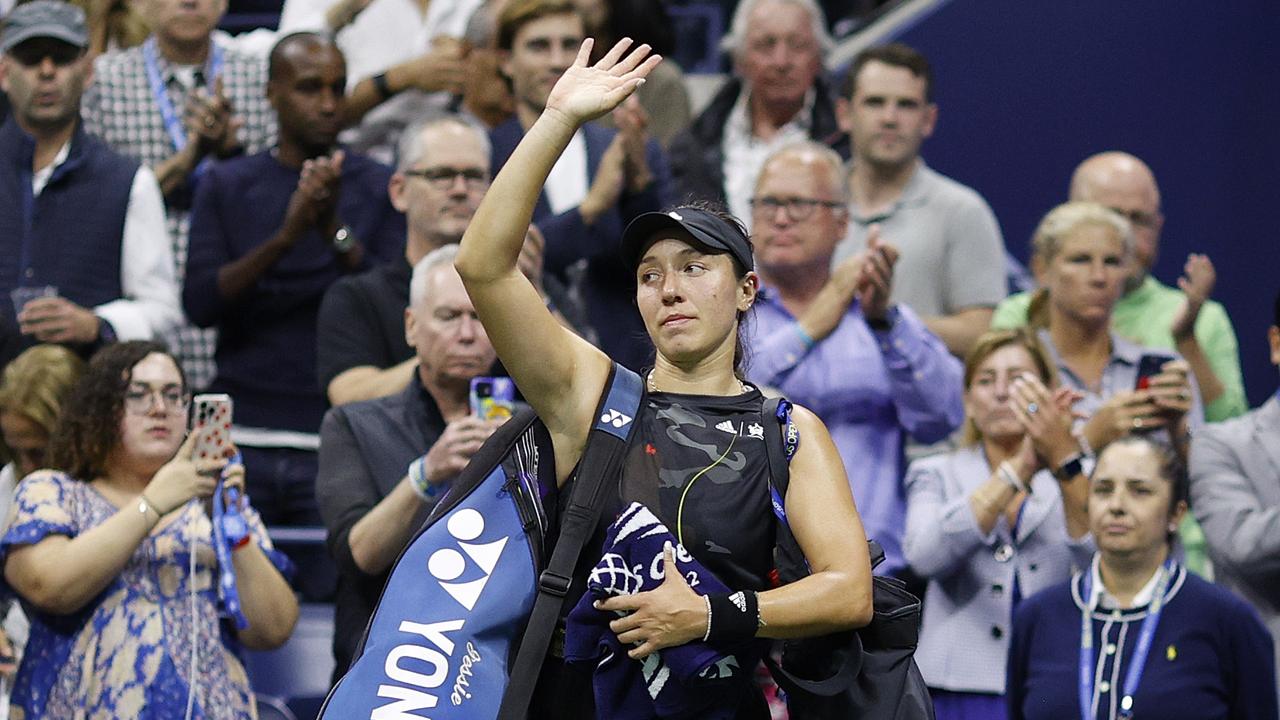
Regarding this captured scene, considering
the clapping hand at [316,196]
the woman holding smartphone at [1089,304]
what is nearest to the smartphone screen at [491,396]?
the clapping hand at [316,196]

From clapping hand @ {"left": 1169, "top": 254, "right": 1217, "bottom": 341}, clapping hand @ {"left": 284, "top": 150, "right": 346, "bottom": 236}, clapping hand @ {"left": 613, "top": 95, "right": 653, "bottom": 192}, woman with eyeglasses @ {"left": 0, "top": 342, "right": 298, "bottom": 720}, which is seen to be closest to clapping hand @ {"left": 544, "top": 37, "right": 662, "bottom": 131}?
woman with eyeglasses @ {"left": 0, "top": 342, "right": 298, "bottom": 720}

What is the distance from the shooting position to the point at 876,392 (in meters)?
5.99

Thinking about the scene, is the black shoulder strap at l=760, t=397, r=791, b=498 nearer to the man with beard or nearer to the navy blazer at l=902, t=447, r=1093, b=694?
the man with beard

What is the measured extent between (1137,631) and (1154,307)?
1.64 m

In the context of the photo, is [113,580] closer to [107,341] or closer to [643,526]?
[107,341]

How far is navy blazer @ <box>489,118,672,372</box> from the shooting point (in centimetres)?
647

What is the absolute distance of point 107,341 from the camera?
621cm

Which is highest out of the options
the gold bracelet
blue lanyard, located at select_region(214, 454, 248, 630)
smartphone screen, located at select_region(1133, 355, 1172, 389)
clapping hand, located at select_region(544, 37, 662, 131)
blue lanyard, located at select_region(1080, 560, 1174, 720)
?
clapping hand, located at select_region(544, 37, 662, 131)

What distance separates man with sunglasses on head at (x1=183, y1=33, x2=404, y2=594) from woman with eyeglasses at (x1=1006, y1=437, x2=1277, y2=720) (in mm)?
2385

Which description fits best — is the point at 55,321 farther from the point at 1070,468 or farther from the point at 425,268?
the point at 1070,468

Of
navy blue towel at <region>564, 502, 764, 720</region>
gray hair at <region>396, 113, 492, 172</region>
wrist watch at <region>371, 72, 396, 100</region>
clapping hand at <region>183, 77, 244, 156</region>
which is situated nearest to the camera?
navy blue towel at <region>564, 502, 764, 720</region>

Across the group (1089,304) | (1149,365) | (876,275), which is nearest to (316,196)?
(876,275)

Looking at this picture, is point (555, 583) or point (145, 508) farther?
point (145, 508)

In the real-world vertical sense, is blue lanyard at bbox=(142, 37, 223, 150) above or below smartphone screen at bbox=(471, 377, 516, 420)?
above
